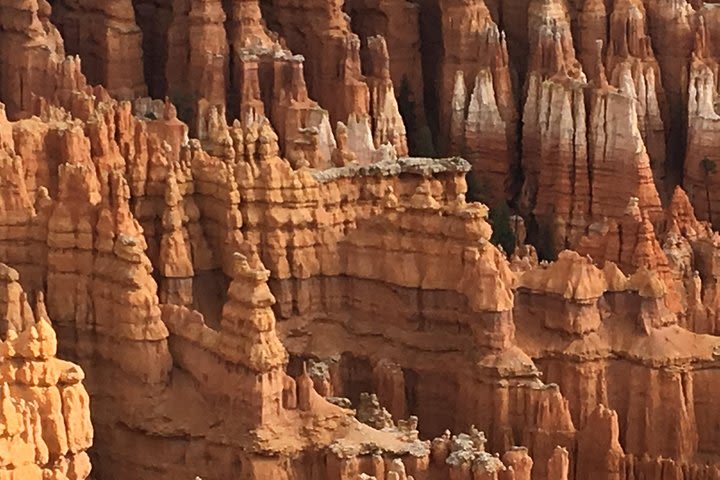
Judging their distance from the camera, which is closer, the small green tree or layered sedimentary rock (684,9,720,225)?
the small green tree

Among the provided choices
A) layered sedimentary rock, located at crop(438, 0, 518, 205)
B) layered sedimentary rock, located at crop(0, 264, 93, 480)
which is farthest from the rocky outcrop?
layered sedimentary rock, located at crop(0, 264, 93, 480)

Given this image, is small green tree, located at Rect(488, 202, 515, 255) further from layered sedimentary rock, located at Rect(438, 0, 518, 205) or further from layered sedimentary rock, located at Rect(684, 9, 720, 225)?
layered sedimentary rock, located at Rect(684, 9, 720, 225)

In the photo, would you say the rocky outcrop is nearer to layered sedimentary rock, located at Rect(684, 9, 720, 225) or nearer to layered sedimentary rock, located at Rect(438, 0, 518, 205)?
layered sedimentary rock, located at Rect(438, 0, 518, 205)

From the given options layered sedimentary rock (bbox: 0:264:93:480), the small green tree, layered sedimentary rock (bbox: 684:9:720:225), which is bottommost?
layered sedimentary rock (bbox: 0:264:93:480)

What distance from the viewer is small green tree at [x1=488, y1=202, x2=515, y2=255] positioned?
48.8m

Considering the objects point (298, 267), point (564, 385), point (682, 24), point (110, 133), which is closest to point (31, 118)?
point (110, 133)

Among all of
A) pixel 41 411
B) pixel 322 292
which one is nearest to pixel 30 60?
pixel 322 292

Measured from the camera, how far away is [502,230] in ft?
162

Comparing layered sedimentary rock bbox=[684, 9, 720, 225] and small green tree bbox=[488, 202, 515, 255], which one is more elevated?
layered sedimentary rock bbox=[684, 9, 720, 225]

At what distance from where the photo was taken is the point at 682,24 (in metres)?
54.8

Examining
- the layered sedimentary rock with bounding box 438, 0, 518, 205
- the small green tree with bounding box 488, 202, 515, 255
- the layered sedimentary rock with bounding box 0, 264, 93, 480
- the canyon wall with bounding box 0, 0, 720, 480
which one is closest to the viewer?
the layered sedimentary rock with bounding box 0, 264, 93, 480

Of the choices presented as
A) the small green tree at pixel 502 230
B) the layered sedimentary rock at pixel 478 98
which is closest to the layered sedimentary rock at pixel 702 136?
the layered sedimentary rock at pixel 478 98

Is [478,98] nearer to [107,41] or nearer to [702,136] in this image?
[702,136]

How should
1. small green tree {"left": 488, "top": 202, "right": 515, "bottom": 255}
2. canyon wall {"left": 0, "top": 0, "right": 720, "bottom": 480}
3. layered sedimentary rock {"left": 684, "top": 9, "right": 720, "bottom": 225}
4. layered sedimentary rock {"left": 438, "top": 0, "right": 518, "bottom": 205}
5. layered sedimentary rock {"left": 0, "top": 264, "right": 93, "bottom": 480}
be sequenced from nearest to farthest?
layered sedimentary rock {"left": 0, "top": 264, "right": 93, "bottom": 480} < canyon wall {"left": 0, "top": 0, "right": 720, "bottom": 480} < small green tree {"left": 488, "top": 202, "right": 515, "bottom": 255} < layered sedimentary rock {"left": 684, "top": 9, "right": 720, "bottom": 225} < layered sedimentary rock {"left": 438, "top": 0, "right": 518, "bottom": 205}
